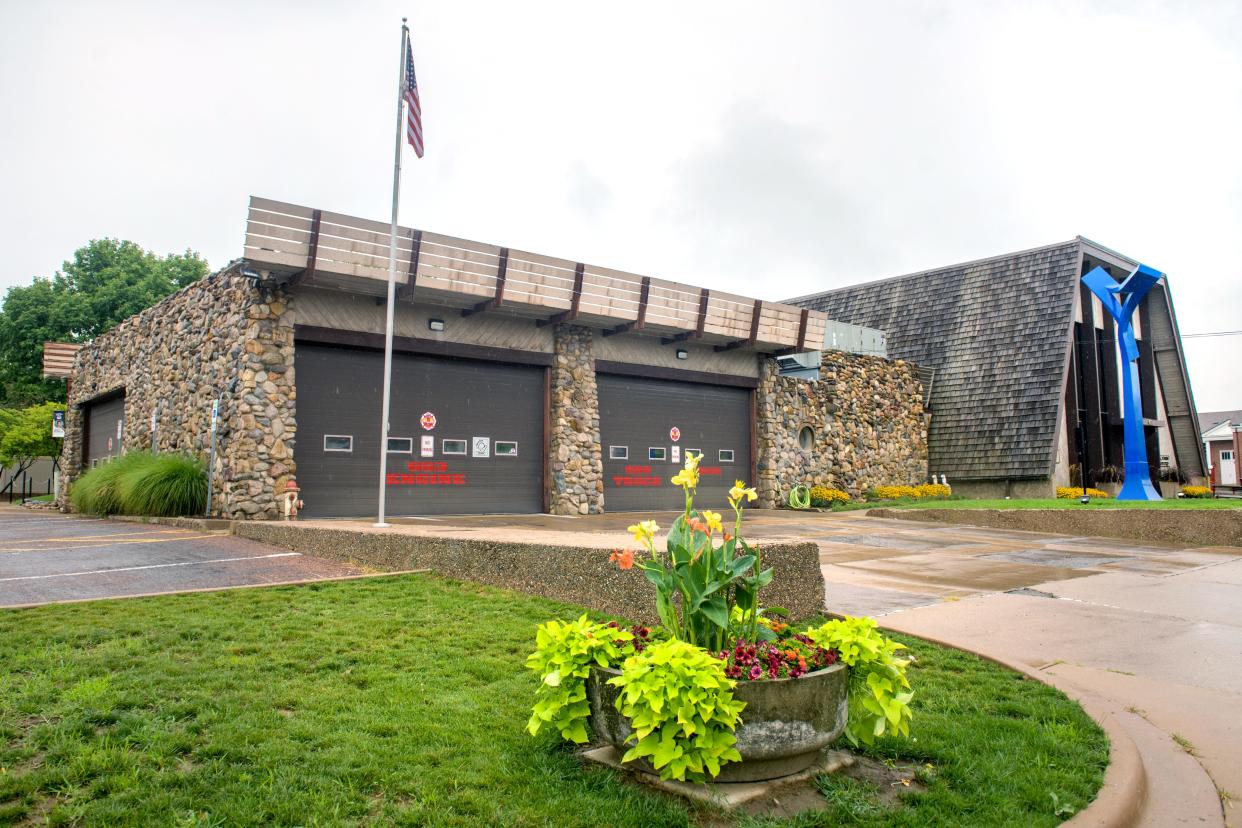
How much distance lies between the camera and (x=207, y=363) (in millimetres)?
16609

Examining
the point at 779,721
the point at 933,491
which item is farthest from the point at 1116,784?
the point at 933,491

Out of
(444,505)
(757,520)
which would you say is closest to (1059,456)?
(757,520)

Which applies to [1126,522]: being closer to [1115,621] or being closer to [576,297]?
[1115,621]

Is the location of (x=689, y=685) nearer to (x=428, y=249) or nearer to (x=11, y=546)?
(x=11, y=546)

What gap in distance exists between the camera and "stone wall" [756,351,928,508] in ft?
76.7

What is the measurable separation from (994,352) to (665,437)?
40.4ft

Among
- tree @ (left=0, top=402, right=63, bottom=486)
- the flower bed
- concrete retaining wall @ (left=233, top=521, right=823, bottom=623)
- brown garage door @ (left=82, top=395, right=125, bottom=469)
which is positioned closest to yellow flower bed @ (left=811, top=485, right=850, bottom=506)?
concrete retaining wall @ (left=233, top=521, right=823, bottom=623)

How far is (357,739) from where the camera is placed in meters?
4.08

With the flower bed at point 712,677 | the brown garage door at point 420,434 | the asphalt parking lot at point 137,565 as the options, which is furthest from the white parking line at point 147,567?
the flower bed at point 712,677

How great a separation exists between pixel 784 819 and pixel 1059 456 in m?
25.1

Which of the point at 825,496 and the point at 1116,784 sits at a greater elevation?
the point at 825,496

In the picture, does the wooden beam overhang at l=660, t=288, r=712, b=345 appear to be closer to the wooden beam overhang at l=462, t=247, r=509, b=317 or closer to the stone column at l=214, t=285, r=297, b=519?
the wooden beam overhang at l=462, t=247, r=509, b=317

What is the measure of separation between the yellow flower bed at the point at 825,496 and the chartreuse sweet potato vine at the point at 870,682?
1948 centimetres

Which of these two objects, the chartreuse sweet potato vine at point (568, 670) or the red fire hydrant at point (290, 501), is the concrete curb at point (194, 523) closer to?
the red fire hydrant at point (290, 501)
